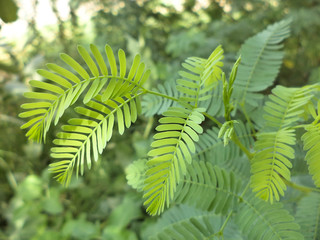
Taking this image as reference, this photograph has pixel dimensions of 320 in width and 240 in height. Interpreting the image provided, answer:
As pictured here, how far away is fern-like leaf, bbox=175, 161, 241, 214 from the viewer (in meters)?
0.45

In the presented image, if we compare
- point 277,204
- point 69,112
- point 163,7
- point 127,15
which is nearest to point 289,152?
point 277,204

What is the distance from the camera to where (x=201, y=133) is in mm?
381

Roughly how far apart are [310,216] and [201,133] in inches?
11.4

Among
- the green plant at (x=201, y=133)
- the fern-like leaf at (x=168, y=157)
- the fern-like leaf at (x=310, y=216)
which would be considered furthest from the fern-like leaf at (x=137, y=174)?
the fern-like leaf at (x=310, y=216)

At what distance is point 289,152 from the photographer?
0.36m

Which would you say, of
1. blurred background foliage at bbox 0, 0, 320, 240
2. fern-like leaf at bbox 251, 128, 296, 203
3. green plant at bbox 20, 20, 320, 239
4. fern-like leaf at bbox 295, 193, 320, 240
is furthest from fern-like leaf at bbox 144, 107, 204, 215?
blurred background foliage at bbox 0, 0, 320, 240

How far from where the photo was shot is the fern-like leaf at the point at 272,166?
1.17ft

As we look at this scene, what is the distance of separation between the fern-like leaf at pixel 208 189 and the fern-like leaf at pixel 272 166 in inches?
3.7

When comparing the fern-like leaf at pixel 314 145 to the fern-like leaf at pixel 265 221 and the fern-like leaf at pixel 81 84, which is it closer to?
the fern-like leaf at pixel 265 221

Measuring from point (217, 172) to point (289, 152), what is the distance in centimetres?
13

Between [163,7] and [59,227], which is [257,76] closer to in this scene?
[59,227]

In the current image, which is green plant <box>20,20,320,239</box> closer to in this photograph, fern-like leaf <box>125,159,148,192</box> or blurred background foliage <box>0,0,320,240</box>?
fern-like leaf <box>125,159,148,192</box>

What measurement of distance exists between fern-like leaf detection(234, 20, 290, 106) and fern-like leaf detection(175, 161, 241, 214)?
138 millimetres

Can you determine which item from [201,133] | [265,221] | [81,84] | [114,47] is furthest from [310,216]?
[114,47]
